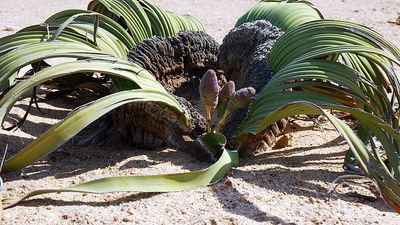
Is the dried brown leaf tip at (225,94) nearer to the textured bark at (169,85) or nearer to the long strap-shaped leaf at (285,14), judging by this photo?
the textured bark at (169,85)

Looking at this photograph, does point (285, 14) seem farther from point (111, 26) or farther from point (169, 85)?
point (111, 26)

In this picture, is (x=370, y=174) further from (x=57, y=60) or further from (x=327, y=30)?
(x=57, y=60)

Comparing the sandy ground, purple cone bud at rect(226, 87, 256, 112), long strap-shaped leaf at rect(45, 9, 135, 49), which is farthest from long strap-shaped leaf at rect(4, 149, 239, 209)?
long strap-shaped leaf at rect(45, 9, 135, 49)

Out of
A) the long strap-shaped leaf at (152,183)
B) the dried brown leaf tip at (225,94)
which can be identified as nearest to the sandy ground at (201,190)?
the long strap-shaped leaf at (152,183)

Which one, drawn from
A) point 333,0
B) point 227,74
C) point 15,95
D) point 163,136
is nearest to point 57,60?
point 227,74

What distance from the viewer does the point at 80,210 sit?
1.51 m

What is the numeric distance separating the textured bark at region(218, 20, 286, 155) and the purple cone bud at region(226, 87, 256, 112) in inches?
4.6

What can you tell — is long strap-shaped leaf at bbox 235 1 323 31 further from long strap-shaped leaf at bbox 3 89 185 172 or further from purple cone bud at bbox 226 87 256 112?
long strap-shaped leaf at bbox 3 89 185 172

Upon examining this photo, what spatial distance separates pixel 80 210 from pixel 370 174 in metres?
0.62

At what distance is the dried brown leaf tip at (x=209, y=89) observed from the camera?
1.75 meters

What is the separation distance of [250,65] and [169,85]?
0.98 ft

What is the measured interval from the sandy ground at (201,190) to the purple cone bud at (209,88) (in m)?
0.17

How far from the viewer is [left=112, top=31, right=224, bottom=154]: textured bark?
190 cm

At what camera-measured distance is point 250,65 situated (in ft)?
6.80
